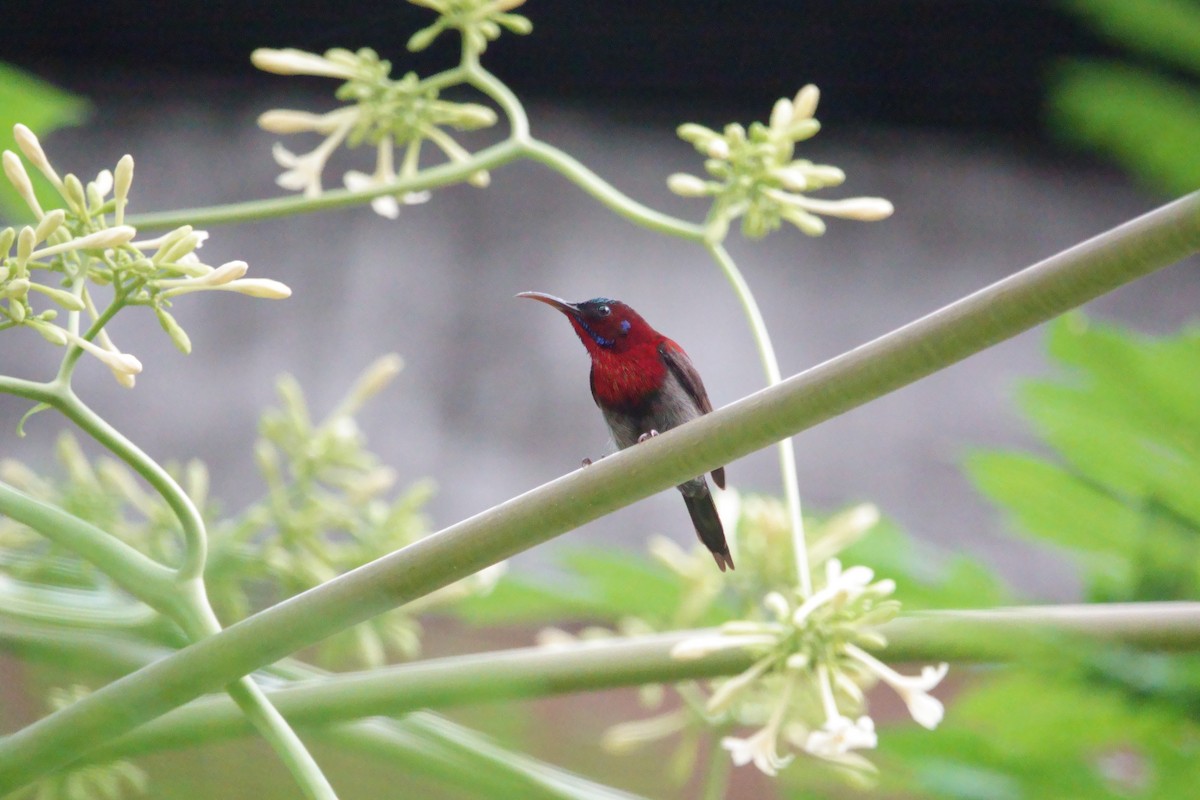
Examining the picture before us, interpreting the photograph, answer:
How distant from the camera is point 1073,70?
0.23 meters

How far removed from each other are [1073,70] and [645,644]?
1.55 ft

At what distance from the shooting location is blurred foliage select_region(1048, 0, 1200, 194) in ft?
0.70

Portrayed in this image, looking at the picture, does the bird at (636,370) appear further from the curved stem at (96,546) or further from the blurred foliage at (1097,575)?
the blurred foliage at (1097,575)

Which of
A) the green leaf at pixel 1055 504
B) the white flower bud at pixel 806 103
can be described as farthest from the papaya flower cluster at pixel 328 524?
the green leaf at pixel 1055 504

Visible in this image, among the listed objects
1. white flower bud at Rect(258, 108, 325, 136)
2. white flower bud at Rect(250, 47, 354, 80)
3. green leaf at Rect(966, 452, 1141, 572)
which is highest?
white flower bud at Rect(250, 47, 354, 80)

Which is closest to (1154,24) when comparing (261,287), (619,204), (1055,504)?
Answer: (1055,504)

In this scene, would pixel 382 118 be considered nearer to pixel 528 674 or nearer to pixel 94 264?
pixel 94 264

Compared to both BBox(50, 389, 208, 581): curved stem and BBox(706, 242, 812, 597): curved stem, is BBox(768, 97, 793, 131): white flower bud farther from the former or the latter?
BBox(50, 389, 208, 581): curved stem

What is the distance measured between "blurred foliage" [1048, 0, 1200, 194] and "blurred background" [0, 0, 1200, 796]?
116cm

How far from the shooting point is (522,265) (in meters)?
2.15

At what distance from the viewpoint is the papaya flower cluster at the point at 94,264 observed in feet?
1.75

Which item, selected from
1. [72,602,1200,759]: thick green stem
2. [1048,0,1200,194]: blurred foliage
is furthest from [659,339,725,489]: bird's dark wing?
[1048,0,1200,194]: blurred foliage

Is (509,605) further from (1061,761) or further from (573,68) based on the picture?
(573,68)

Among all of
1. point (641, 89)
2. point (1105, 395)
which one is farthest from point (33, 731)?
point (641, 89)
